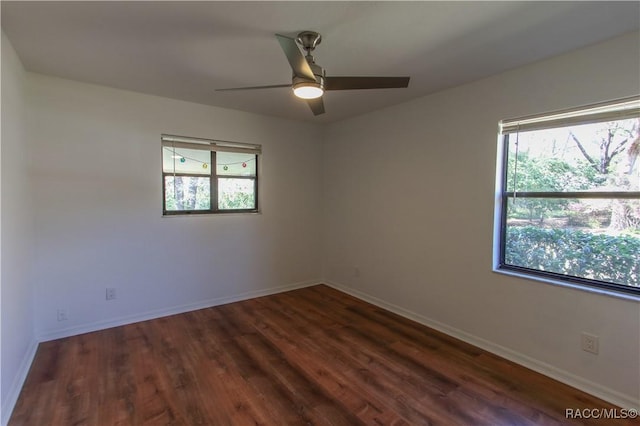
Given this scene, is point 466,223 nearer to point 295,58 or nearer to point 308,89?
point 308,89

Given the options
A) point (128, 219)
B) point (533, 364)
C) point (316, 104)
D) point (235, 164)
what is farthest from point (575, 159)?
point (128, 219)

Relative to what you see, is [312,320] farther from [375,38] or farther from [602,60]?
[602,60]

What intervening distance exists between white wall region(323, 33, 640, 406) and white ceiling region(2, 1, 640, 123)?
240mm

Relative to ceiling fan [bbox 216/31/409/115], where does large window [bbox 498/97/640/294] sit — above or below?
below

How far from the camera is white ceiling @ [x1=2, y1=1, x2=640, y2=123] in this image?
178 centimetres

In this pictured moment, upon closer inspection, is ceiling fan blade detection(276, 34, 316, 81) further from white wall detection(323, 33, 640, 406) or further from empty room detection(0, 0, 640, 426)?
white wall detection(323, 33, 640, 406)

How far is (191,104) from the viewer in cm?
355

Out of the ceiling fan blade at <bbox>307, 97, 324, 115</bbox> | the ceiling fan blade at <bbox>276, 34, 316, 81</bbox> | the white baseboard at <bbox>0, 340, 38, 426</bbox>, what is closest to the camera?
the ceiling fan blade at <bbox>276, 34, 316, 81</bbox>

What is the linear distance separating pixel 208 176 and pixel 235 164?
39cm

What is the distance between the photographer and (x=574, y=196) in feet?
7.68

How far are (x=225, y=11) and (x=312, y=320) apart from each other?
9.41ft

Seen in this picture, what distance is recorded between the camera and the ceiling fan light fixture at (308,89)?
1913 mm

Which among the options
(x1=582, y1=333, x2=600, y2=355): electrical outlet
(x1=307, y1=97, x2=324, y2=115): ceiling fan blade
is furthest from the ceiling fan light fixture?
(x1=582, y1=333, x2=600, y2=355): electrical outlet

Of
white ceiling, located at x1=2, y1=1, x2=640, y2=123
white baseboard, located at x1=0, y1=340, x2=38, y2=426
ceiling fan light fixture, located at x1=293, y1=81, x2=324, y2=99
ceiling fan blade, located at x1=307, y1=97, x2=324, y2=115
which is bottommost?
white baseboard, located at x1=0, y1=340, x2=38, y2=426
